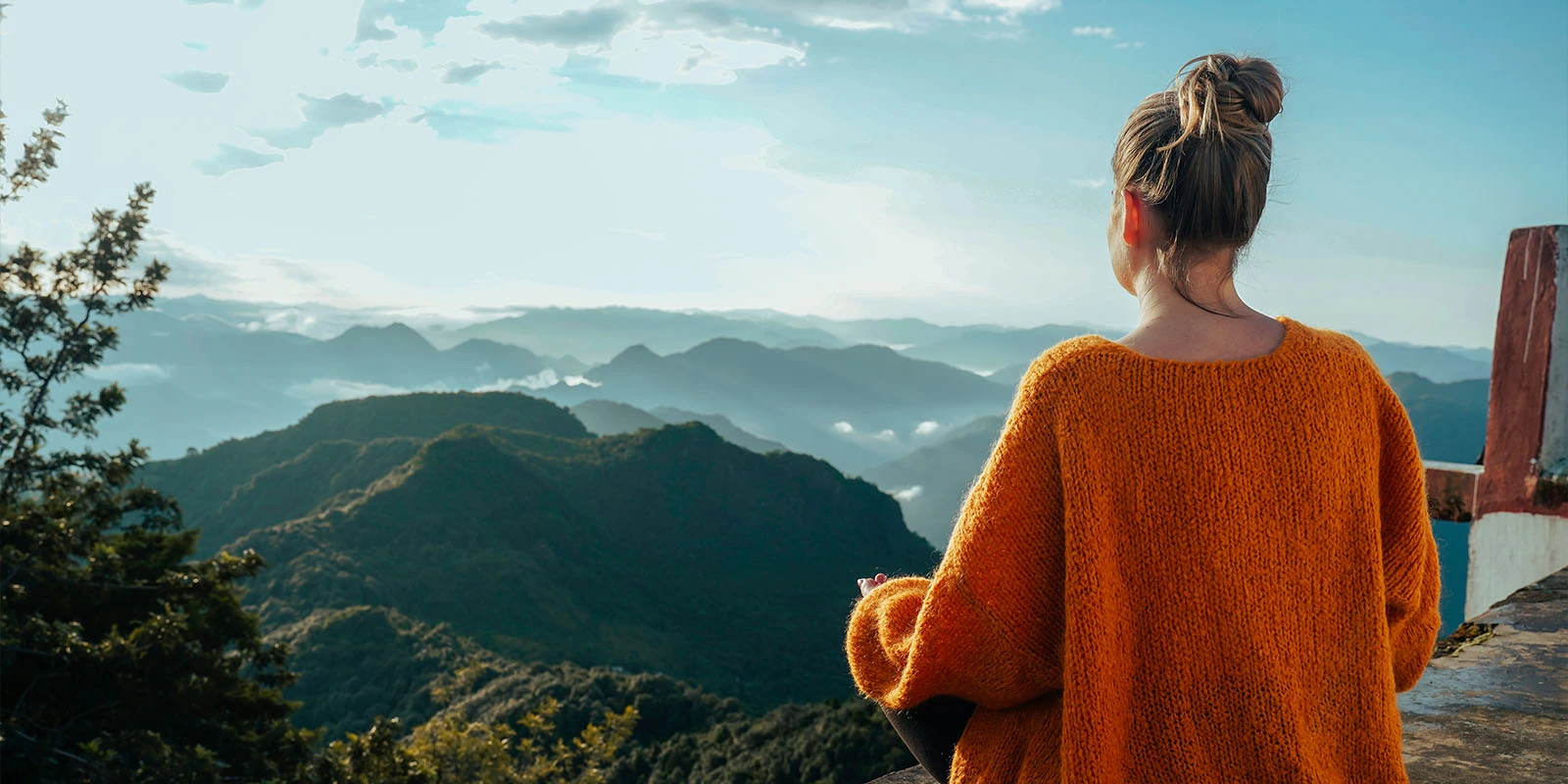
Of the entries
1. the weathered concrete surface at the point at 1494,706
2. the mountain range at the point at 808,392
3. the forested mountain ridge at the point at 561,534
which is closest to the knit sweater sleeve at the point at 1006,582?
the weathered concrete surface at the point at 1494,706

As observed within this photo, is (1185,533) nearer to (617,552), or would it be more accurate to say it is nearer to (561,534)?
(561,534)

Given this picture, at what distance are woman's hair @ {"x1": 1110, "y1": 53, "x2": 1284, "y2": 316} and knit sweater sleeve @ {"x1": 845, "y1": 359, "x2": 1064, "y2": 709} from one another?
23cm

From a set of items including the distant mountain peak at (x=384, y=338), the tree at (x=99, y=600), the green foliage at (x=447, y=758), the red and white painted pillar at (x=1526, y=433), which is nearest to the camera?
the red and white painted pillar at (x=1526, y=433)

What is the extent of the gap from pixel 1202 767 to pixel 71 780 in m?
7.42

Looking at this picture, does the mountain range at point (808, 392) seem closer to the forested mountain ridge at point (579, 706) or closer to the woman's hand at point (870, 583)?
the forested mountain ridge at point (579, 706)

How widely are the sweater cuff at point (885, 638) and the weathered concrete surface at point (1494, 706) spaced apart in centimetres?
70

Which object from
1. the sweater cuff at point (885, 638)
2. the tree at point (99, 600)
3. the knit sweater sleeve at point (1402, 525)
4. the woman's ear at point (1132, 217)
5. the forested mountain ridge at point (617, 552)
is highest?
the woman's ear at point (1132, 217)

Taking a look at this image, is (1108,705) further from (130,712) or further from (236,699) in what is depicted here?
(236,699)

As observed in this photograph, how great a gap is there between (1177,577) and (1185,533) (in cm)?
5

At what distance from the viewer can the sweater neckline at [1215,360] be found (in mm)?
1069

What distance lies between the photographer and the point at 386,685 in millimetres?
30922

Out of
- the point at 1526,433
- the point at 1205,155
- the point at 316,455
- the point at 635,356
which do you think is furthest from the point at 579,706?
the point at 635,356

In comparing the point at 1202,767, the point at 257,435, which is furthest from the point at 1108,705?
the point at 257,435

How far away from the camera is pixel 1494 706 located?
230 cm
